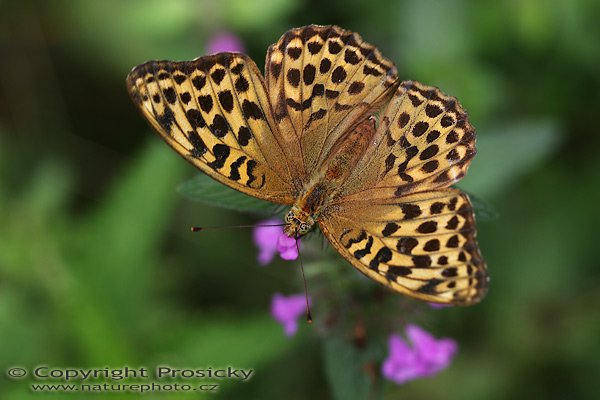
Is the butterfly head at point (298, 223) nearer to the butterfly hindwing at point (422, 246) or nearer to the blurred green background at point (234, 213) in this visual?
the butterfly hindwing at point (422, 246)

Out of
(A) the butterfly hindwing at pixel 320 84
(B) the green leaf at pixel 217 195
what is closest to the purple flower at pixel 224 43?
(A) the butterfly hindwing at pixel 320 84

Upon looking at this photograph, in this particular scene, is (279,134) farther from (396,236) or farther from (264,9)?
(264,9)

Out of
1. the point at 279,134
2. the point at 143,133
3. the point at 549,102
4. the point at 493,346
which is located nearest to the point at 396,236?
the point at 279,134

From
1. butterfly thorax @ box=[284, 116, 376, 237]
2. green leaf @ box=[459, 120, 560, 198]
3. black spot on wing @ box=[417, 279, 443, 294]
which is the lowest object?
green leaf @ box=[459, 120, 560, 198]

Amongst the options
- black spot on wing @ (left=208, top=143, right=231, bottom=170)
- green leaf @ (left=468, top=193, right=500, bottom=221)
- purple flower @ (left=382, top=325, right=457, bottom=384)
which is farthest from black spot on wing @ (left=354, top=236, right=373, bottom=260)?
purple flower @ (left=382, top=325, right=457, bottom=384)

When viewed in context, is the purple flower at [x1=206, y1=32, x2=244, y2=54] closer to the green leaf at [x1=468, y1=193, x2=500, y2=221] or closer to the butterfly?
the butterfly

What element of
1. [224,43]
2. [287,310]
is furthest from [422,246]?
[224,43]

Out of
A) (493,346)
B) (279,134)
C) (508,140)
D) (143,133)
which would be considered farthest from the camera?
(143,133)
